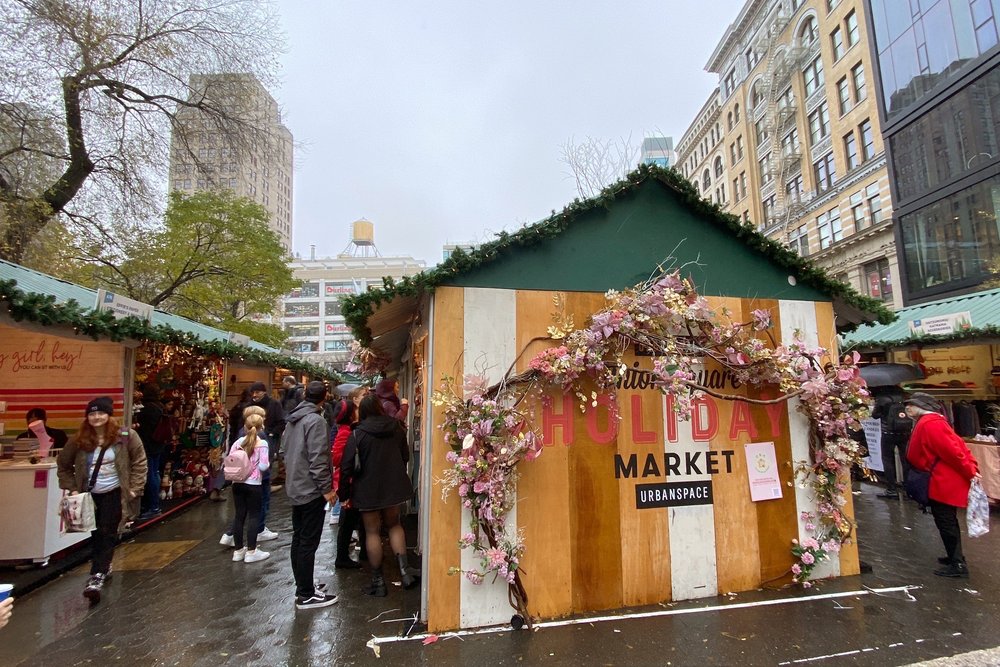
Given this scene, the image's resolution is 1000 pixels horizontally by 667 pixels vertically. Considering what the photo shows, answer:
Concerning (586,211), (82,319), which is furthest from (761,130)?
(82,319)

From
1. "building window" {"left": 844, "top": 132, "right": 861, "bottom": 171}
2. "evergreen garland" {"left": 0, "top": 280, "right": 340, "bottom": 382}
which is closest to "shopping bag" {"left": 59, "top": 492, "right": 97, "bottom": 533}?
"evergreen garland" {"left": 0, "top": 280, "right": 340, "bottom": 382}

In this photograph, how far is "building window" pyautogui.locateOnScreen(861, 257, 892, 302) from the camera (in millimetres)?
24094

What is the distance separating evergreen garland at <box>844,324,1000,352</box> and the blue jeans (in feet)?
34.4

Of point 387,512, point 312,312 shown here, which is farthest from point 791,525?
point 312,312

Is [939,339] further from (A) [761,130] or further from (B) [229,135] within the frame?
(A) [761,130]

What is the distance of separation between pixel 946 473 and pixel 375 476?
5399 millimetres

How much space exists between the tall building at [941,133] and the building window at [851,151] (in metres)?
4.16

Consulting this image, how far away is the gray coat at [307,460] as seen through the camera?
411 cm

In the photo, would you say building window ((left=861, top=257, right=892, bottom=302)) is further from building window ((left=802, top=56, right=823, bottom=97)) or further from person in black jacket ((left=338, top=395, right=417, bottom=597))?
person in black jacket ((left=338, top=395, right=417, bottom=597))

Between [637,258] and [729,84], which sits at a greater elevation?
[729,84]

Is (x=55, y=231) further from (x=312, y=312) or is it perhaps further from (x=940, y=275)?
(x=312, y=312)

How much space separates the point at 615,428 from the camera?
4.07 m

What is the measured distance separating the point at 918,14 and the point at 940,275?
10.8 metres

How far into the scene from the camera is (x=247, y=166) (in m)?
13.4
